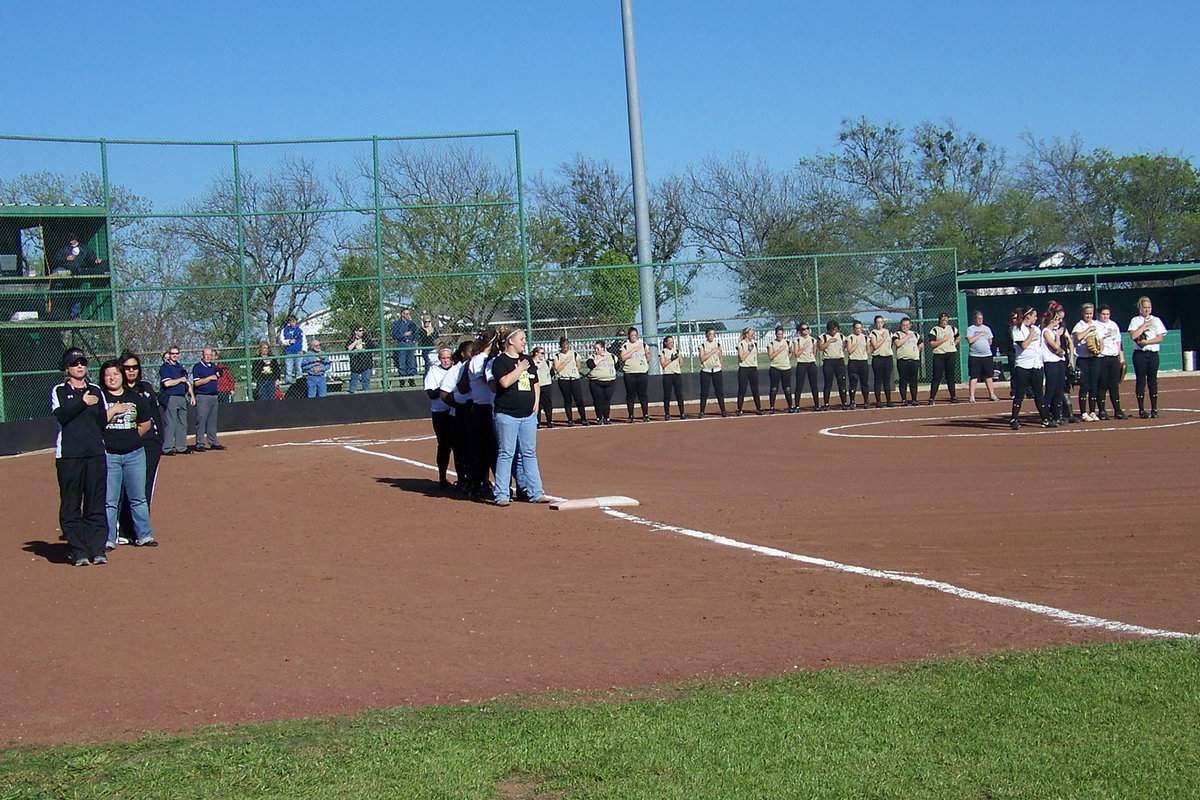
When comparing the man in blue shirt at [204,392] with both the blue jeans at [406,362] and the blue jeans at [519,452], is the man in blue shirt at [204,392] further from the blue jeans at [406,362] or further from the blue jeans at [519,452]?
the blue jeans at [519,452]

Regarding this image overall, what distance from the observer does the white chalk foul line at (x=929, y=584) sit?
672cm

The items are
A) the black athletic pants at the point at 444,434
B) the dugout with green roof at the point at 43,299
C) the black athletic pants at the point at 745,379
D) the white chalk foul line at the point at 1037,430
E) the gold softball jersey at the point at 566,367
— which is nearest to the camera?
the black athletic pants at the point at 444,434

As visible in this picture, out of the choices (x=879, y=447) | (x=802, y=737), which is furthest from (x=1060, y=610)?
(x=879, y=447)

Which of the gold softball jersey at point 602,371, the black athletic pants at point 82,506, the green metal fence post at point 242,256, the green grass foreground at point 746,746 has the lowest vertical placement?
the green grass foreground at point 746,746

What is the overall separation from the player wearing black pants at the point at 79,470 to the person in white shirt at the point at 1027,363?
528 inches

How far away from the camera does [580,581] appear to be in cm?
897

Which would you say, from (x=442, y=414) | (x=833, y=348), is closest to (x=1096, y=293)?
(x=833, y=348)

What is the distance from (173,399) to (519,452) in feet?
32.7

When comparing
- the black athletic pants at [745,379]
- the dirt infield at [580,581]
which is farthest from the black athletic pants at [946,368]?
the dirt infield at [580,581]

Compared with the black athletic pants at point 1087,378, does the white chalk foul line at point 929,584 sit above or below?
below

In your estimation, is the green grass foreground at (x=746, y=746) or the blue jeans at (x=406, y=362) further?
the blue jeans at (x=406, y=362)

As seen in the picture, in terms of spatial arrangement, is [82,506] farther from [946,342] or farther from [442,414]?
[946,342]

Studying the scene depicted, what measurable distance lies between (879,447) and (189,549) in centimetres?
987

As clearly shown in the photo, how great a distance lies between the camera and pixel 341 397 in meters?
27.7
